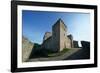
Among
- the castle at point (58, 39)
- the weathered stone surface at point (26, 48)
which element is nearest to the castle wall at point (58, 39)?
the castle at point (58, 39)

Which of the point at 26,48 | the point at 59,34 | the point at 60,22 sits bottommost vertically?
the point at 26,48

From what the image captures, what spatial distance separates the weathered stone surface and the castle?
0.13m

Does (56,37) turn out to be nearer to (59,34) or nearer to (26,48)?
(59,34)

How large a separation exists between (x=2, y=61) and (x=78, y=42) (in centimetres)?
72

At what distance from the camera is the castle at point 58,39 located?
5.99 feet

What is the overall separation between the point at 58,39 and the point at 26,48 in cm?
30

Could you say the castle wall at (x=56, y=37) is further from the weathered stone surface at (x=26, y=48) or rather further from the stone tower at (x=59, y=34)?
the weathered stone surface at (x=26, y=48)

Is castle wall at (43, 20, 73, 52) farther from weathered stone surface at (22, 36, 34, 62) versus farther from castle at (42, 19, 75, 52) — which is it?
weathered stone surface at (22, 36, 34, 62)

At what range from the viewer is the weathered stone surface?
1756mm

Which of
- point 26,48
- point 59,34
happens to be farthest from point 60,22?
point 26,48

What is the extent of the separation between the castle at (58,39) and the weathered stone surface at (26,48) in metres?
0.13

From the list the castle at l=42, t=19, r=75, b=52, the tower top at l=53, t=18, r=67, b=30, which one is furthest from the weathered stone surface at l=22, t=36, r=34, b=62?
the tower top at l=53, t=18, r=67, b=30

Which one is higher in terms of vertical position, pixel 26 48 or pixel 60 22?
pixel 60 22

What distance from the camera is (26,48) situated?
1.77 metres
